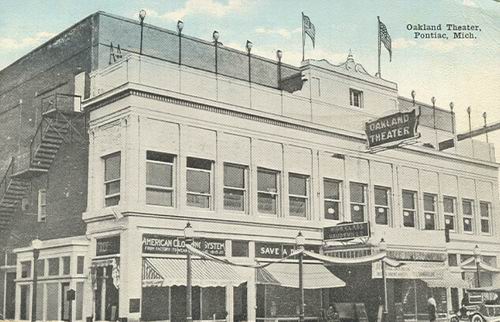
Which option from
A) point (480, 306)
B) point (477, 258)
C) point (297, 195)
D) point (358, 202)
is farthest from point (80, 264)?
point (477, 258)

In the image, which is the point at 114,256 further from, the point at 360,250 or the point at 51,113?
the point at 360,250

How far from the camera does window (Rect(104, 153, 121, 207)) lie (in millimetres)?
14677

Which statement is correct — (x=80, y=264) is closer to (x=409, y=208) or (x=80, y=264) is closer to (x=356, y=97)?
(x=356, y=97)

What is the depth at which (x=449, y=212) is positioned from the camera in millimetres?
19656

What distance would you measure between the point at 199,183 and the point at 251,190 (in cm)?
151

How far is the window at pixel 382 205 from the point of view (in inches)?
741

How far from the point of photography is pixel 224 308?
15.6 metres

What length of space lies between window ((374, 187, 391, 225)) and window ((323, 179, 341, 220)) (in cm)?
123

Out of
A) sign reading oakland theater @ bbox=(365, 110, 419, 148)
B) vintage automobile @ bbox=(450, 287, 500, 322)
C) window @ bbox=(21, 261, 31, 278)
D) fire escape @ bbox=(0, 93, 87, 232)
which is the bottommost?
vintage automobile @ bbox=(450, 287, 500, 322)

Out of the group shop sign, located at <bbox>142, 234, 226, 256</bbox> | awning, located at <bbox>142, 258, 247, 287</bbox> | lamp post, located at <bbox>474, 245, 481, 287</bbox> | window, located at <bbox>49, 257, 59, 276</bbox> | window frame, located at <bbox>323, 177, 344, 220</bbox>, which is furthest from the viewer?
lamp post, located at <bbox>474, 245, 481, 287</bbox>

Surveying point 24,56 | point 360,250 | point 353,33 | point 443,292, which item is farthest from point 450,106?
point 24,56

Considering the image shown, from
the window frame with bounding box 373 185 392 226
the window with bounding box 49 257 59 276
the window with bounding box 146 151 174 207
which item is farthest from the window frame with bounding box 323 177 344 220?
the window with bounding box 49 257 59 276

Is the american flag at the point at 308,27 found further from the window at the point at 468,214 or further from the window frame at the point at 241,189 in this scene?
the window at the point at 468,214

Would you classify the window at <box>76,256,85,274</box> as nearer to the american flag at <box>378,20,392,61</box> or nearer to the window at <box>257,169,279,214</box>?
the window at <box>257,169,279,214</box>
